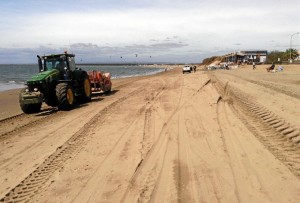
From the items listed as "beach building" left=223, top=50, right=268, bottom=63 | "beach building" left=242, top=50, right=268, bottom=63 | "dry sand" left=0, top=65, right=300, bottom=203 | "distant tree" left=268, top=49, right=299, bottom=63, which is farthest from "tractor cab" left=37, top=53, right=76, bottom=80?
"distant tree" left=268, top=49, right=299, bottom=63

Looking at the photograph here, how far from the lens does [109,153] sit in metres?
6.75

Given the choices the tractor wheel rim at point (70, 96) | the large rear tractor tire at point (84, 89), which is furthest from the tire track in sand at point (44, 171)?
the large rear tractor tire at point (84, 89)

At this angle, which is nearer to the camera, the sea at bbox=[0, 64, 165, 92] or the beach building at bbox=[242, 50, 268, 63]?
the sea at bbox=[0, 64, 165, 92]

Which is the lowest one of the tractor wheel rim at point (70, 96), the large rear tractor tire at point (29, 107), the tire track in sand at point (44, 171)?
the tire track in sand at point (44, 171)

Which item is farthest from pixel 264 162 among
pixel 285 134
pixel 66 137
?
pixel 66 137

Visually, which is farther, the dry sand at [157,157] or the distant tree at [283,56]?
the distant tree at [283,56]

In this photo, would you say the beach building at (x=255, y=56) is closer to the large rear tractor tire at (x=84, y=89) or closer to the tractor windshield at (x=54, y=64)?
the large rear tractor tire at (x=84, y=89)

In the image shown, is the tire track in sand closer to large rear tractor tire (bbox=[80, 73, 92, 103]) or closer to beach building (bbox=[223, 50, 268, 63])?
large rear tractor tire (bbox=[80, 73, 92, 103])

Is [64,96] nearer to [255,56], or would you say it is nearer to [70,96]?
[70,96]

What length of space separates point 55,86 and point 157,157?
8532 mm

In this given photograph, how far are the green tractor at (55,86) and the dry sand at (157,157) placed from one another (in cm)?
196

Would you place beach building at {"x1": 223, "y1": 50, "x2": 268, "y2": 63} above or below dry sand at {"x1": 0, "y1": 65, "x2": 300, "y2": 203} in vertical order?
above

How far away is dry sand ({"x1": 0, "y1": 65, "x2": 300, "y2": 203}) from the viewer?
482 centimetres

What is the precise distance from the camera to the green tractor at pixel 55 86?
12.9 meters
